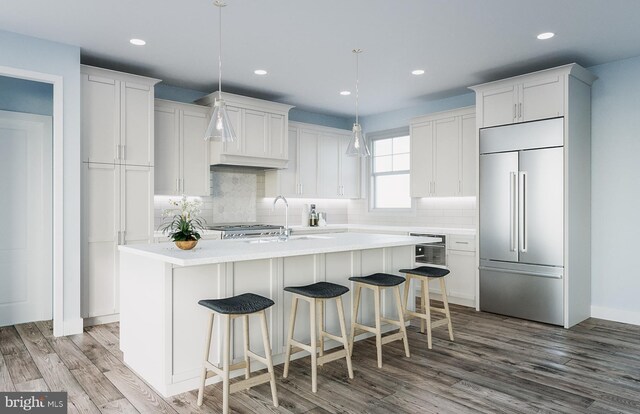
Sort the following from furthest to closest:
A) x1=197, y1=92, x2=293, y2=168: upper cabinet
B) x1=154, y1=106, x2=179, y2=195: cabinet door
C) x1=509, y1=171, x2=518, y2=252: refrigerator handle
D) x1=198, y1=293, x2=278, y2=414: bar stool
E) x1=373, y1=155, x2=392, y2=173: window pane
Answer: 1. x1=373, y1=155, x2=392, y2=173: window pane
2. x1=197, y1=92, x2=293, y2=168: upper cabinet
3. x1=154, y1=106, x2=179, y2=195: cabinet door
4. x1=509, y1=171, x2=518, y2=252: refrigerator handle
5. x1=198, y1=293, x2=278, y2=414: bar stool

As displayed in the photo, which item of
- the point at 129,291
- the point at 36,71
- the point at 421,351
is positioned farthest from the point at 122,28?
the point at 421,351

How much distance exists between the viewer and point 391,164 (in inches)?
284

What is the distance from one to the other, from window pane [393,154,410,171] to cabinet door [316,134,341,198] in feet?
3.05

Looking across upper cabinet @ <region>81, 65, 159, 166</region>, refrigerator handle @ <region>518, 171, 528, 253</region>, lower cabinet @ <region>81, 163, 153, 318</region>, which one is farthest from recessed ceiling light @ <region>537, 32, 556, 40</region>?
lower cabinet @ <region>81, 163, 153, 318</region>

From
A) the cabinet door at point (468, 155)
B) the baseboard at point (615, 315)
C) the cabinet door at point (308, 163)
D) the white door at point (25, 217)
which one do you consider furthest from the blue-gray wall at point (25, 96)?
the baseboard at point (615, 315)

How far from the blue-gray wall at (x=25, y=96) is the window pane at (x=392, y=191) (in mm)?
4792

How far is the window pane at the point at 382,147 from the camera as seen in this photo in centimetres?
728

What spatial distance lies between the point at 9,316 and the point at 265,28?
387 centimetres

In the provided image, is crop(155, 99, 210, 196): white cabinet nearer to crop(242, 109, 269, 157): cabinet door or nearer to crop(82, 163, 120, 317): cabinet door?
crop(242, 109, 269, 157): cabinet door

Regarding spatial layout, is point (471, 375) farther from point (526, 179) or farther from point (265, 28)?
point (265, 28)

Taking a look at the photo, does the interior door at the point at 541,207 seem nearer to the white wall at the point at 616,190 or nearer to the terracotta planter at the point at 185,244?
the white wall at the point at 616,190

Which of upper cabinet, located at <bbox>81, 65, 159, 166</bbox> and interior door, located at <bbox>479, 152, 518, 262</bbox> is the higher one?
upper cabinet, located at <bbox>81, 65, 159, 166</bbox>

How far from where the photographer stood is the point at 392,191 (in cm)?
720

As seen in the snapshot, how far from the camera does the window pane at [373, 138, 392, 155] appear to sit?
7284 millimetres
